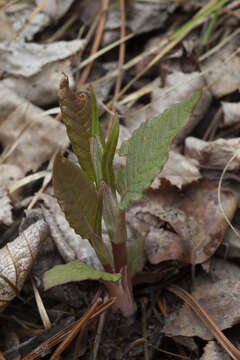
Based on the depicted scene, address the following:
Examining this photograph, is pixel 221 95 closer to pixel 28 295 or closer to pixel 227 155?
pixel 227 155

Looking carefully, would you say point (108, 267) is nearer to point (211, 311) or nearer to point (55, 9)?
point (211, 311)

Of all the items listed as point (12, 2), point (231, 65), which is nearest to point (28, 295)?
point (231, 65)

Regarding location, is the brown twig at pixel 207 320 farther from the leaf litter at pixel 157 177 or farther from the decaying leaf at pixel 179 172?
the decaying leaf at pixel 179 172

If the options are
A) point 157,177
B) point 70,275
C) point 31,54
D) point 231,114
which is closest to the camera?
point 70,275

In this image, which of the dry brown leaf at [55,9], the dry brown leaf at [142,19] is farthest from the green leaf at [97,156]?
the dry brown leaf at [55,9]

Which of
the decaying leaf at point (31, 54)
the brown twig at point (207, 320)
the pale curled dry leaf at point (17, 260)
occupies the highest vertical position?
the decaying leaf at point (31, 54)

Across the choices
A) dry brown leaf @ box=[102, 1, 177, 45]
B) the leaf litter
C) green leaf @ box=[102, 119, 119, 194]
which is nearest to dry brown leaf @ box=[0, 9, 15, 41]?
the leaf litter

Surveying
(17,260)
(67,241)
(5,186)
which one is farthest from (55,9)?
(17,260)

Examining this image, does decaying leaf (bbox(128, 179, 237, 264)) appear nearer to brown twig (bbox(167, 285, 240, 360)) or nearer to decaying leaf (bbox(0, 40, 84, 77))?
brown twig (bbox(167, 285, 240, 360))
